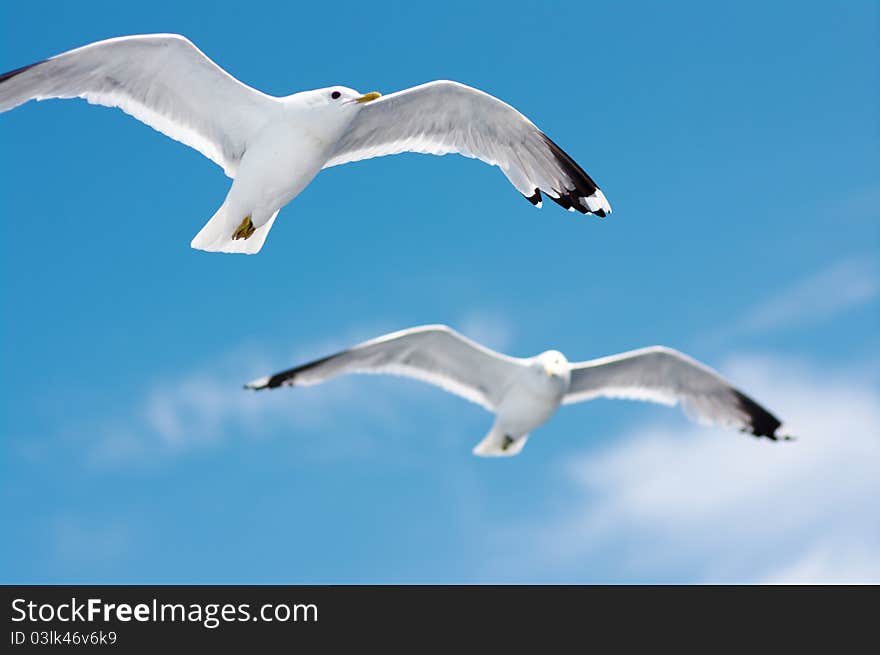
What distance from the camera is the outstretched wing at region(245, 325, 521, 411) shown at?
23.4ft

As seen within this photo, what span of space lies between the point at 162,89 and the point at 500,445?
329 cm

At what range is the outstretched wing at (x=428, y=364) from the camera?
7.12 meters

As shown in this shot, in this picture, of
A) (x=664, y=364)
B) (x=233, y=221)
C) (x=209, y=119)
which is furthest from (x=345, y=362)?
(x=664, y=364)

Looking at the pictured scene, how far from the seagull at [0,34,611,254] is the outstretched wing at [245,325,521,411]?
35.2 inches

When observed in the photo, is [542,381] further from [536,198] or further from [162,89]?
[162,89]

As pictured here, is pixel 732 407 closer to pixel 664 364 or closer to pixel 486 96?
pixel 664 364

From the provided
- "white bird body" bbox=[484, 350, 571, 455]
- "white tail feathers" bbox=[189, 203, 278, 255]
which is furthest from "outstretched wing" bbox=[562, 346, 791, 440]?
"white tail feathers" bbox=[189, 203, 278, 255]

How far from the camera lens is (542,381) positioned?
25.8 ft

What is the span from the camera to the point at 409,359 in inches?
306

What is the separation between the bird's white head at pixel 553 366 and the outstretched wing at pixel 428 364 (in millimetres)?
165

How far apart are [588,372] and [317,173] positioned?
2323 millimetres

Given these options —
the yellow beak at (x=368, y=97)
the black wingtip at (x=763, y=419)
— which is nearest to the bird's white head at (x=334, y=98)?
the yellow beak at (x=368, y=97)

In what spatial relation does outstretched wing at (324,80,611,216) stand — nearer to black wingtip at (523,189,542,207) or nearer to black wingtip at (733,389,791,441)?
black wingtip at (523,189,542,207)

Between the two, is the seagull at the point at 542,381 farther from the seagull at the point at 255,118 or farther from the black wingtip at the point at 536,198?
the seagull at the point at 255,118
